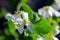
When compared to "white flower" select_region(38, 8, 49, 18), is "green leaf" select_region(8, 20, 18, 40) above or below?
below

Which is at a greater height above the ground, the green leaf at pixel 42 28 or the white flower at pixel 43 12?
the white flower at pixel 43 12

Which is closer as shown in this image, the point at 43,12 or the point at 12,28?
the point at 12,28

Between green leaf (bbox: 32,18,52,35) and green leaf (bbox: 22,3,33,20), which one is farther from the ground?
green leaf (bbox: 22,3,33,20)

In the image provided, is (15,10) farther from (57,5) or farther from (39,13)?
(57,5)

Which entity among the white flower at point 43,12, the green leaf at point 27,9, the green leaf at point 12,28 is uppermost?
the white flower at point 43,12

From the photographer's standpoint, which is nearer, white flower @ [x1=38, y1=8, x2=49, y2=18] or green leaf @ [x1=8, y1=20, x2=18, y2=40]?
green leaf @ [x1=8, y1=20, x2=18, y2=40]

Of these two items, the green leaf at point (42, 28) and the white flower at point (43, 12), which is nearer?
the green leaf at point (42, 28)

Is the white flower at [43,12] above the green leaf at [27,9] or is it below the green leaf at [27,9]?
above

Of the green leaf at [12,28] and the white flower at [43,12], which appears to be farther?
the white flower at [43,12]

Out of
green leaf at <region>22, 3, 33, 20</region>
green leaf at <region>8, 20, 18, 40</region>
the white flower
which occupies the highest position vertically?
the white flower

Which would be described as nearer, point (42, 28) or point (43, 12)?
point (42, 28)

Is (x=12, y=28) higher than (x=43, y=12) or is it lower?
lower
